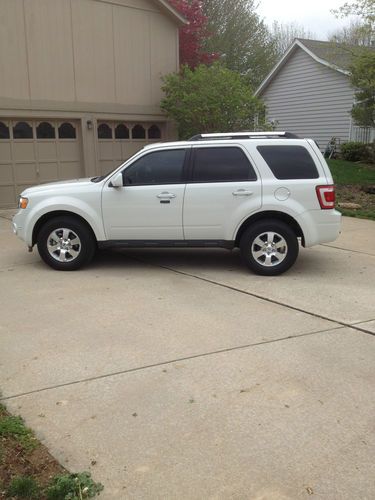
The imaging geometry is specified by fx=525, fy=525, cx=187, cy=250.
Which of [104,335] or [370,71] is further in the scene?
[370,71]

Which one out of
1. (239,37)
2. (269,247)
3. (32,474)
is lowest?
(32,474)

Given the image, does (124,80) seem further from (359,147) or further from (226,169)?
(359,147)

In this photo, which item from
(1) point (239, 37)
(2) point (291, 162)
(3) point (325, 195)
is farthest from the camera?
(1) point (239, 37)

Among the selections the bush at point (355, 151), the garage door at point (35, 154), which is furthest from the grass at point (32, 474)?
the bush at point (355, 151)

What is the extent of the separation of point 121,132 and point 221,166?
27.4 ft

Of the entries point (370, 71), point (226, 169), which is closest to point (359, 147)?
point (370, 71)

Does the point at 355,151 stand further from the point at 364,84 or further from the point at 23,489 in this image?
the point at 23,489

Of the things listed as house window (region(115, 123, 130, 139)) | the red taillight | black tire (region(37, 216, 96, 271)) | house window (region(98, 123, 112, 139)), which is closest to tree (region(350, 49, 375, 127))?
house window (region(115, 123, 130, 139))

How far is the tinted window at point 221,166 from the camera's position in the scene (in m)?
7.17

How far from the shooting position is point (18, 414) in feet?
11.6

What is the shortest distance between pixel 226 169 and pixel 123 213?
154 centimetres

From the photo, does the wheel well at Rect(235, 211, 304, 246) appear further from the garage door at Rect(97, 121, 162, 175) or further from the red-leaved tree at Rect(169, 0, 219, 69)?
the red-leaved tree at Rect(169, 0, 219, 69)

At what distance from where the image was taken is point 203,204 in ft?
23.4

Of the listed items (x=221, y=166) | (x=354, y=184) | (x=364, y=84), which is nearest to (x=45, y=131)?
(x=221, y=166)
